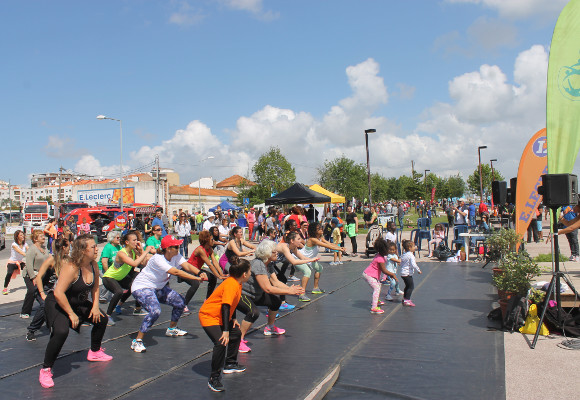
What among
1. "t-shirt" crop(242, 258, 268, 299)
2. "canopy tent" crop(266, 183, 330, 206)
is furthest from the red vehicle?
"t-shirt" crop(242, 258, 268, 299)

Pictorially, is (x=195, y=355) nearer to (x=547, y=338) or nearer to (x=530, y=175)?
(x=547, y=338)

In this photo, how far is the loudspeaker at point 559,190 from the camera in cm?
650

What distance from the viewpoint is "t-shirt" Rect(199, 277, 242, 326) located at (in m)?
4.79

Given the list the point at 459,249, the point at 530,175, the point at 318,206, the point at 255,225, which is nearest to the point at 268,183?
the point at 318,206

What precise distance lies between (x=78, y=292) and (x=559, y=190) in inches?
246

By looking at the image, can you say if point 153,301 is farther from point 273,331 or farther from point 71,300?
point 273,331

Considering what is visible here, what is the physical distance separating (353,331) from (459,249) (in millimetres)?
10103

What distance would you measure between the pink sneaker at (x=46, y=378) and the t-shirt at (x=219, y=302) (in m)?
1.70

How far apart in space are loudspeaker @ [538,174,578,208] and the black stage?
78.7 inches

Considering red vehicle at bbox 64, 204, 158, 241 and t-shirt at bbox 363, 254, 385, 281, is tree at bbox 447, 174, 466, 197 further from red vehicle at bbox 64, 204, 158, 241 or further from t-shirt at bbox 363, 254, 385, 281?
t-shirt at bbox 363, 254, 385, 281

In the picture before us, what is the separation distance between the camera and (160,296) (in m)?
6.76

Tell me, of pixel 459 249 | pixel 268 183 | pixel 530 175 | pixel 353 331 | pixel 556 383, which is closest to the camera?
pixel 556 383

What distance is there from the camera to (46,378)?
16.3 ft

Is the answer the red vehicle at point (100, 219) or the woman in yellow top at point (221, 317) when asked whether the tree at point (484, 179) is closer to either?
the red vehicle at point (100, 219)
